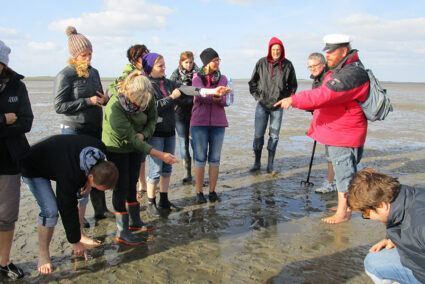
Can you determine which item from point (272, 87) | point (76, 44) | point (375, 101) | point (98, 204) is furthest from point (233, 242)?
point (272, 87)

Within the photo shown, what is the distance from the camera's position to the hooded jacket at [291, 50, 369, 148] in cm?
378

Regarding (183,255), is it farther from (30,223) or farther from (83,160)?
(30,223)

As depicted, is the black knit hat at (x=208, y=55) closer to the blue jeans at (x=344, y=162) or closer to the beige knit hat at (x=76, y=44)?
the beige knit hat at (x=76, y=44)

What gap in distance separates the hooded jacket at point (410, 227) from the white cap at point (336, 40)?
2.15 metres

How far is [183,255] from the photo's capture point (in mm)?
3586

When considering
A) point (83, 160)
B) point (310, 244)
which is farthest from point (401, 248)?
point (83, 160)

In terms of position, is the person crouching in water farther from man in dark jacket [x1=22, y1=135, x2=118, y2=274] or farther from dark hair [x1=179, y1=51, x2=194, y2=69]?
dark hair [x1=179, y1=51, x2=194, y2=69]

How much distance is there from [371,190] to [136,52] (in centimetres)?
371

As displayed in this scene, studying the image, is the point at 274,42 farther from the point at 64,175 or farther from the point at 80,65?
the point at 64,175

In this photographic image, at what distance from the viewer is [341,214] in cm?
438

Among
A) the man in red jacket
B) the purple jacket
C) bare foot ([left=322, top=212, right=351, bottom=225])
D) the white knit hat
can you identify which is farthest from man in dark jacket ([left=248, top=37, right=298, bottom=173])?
the white knit hat

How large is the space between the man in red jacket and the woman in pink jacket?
107 cm

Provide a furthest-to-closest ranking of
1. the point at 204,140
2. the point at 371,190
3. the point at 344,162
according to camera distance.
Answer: the point at 204,140 → the point at 344,162 → the point at 371,190

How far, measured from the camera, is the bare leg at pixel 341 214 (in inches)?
172
